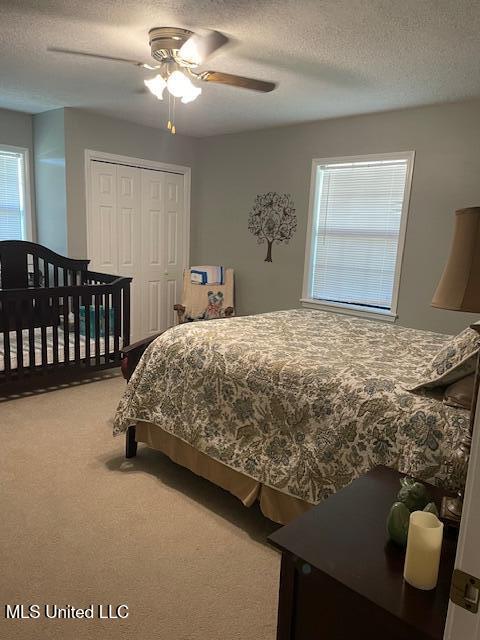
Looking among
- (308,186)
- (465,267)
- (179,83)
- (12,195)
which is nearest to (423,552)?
(465,267)

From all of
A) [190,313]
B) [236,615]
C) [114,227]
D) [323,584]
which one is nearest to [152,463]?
[236,615]

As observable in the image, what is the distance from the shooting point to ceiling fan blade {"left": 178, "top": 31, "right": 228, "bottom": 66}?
7.91 ft

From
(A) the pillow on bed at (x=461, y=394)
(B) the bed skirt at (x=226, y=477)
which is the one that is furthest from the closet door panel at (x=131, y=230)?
(A) the pillow on bed at (x=461, y=394)

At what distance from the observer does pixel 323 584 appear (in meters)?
1.14

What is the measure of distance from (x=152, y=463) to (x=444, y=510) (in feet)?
6.44

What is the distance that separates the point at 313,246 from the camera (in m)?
→ 4.63

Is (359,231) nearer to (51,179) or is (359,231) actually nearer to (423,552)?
(51,179)

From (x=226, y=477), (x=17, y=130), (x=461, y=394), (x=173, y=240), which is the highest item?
(x=17, y=130)

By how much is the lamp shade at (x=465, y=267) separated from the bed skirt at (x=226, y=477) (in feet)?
3.94

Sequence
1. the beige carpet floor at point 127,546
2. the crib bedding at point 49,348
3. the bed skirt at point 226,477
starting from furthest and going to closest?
the crib bedding at point 49,348
the bed skirt at point 226,477
the beige carpet floor at point 127,546

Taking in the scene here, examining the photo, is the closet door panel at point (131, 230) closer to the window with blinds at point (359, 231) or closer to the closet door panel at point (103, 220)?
the closet door panel at point (103, 220)

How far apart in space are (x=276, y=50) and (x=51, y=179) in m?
2.90

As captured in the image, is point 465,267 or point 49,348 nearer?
point 465,267

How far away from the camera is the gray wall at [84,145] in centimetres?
447
